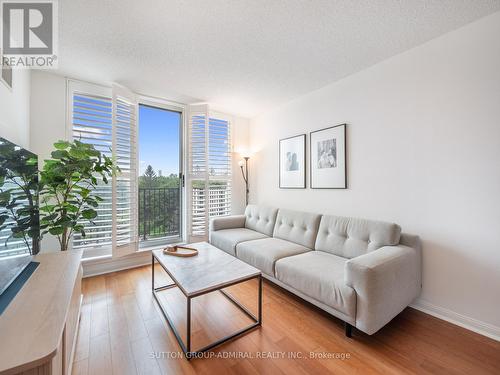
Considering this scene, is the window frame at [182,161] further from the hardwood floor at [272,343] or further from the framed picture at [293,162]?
the framed picture at [293,162]

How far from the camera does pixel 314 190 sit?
297cm

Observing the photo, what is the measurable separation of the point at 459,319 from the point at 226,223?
2.72 m

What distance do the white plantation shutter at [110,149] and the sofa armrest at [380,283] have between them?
268cm

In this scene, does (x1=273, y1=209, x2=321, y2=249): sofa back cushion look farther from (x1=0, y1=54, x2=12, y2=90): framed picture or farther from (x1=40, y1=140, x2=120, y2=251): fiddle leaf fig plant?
(x1=0, y1=54, x2=12, y2=90): framed picture

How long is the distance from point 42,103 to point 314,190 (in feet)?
11.5

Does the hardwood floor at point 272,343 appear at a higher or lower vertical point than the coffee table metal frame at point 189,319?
lower

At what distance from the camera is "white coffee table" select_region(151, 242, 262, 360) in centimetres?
149

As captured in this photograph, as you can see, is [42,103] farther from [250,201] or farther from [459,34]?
[459,34]

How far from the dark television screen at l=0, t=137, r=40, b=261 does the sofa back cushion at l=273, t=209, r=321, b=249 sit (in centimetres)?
244

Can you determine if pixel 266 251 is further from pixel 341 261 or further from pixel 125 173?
pixel 125 173

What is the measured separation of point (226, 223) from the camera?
3.38 metres

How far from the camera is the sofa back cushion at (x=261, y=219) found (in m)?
3.13

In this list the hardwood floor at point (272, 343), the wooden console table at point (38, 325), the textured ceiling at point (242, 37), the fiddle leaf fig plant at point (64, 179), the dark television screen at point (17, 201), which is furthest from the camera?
the fiddle leaf fig plant at point (64, 179)
